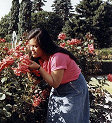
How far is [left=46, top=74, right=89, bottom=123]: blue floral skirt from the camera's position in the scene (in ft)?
5.99

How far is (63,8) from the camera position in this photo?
144 ft

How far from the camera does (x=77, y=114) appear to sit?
1.88m

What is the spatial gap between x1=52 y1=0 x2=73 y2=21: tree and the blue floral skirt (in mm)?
41996

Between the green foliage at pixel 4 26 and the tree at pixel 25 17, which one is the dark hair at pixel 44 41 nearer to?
the tree at pixel 25 17

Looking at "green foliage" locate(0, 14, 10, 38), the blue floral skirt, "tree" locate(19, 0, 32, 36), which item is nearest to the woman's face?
the blue floral skirt

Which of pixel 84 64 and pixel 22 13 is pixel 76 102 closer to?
pixel 84 64

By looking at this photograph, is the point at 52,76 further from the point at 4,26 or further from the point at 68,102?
the point at 4,26

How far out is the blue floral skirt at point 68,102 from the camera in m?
1.83

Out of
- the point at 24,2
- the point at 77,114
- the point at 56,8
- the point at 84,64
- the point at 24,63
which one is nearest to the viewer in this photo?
the point at 24,63

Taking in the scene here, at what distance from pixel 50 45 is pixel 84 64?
4.08 ft

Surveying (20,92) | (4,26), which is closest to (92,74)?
(20,92)

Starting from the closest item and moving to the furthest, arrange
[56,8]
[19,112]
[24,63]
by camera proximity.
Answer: [24,63] < [19,112] < [56,8]

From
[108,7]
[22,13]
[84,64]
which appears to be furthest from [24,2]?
[84,64]

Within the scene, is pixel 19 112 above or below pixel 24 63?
below
